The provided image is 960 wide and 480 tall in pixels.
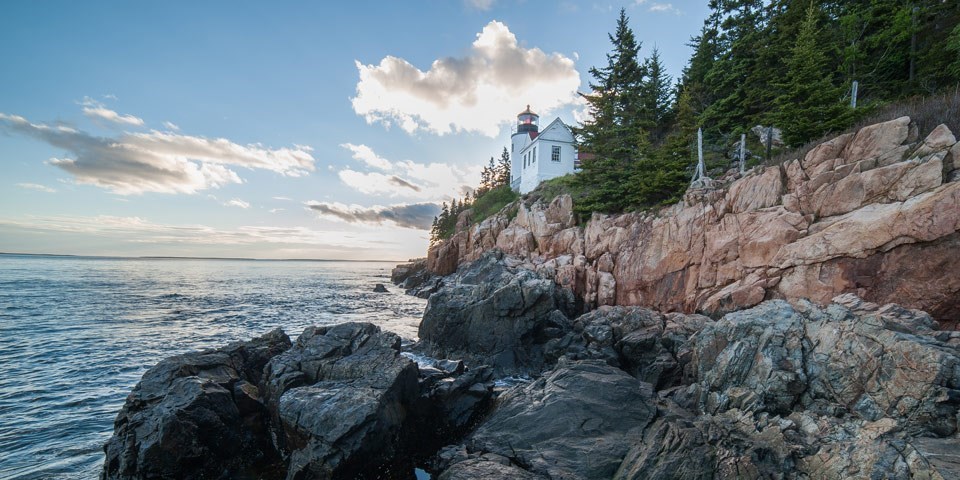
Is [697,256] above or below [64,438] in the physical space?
above

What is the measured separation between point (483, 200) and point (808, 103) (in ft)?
118

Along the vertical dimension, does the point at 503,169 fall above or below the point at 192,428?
above

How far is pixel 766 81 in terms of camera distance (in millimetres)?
24719

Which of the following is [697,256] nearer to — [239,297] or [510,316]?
[510,316]

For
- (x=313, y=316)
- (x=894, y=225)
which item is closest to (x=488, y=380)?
(x=894, y=225)

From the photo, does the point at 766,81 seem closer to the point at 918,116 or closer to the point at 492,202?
the point at 918,116

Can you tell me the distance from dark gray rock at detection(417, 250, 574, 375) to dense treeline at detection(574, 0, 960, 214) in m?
10.5

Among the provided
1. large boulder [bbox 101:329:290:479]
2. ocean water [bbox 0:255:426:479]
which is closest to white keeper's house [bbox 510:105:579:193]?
ocean water [bbox 0:255:426:479]

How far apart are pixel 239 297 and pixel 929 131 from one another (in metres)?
52.7

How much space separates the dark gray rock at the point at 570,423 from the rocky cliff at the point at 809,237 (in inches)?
371

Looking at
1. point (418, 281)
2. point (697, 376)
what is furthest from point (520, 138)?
point (697, 376)

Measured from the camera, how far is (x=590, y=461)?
7805mm

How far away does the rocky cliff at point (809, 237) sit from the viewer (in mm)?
11883

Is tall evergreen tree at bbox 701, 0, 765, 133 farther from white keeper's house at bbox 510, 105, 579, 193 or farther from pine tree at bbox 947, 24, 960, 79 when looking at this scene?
white keeper's house at bbox 510, 105, 579, 193
